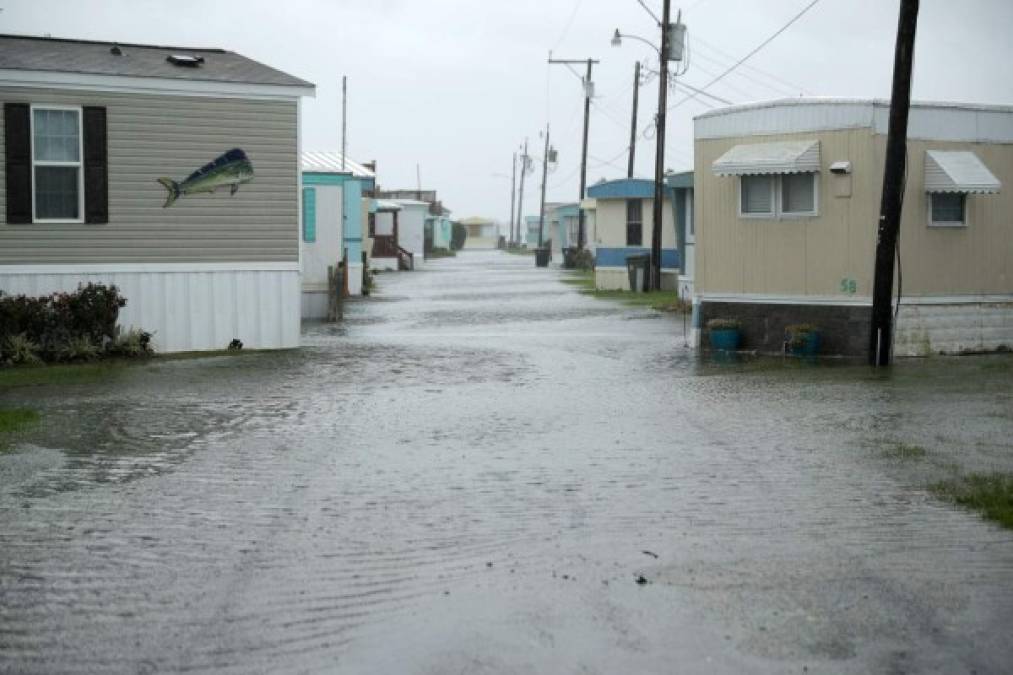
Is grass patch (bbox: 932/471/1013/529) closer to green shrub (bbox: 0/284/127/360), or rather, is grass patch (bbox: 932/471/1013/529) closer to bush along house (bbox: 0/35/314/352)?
green shrub (bbox: 0/284/127/360)

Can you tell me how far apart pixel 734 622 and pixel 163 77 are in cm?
1624

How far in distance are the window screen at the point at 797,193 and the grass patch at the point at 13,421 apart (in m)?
11.9

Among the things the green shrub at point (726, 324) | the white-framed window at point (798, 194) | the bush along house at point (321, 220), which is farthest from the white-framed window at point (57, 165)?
the bush along house at point (321, 220)

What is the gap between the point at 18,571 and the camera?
24.1 feet

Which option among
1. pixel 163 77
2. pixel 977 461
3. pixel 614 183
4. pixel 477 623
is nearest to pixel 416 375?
pixel 163 77

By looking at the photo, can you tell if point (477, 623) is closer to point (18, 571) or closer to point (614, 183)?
point (18, 571)

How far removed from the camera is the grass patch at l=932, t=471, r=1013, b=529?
28.4 ft

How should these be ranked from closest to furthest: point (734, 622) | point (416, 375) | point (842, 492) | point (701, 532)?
point (734, 622) → point (701, 532) → point (842, 492) → point (416, 375)

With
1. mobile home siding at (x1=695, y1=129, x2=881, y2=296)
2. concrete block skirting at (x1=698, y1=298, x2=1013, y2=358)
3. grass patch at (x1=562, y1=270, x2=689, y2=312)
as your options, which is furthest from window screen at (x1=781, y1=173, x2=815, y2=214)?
grass patch at (x1=562, y1=270, x2=689, y2=312)

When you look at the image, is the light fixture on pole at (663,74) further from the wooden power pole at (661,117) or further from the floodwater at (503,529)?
the floodwater at (503,529)

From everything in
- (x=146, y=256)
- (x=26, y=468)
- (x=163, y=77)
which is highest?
(x=163, y=77)

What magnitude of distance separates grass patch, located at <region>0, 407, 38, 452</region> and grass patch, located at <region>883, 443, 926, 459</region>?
773 cm

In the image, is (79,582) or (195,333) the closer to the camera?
(79,582)

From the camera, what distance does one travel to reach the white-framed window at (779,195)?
2016 cm
